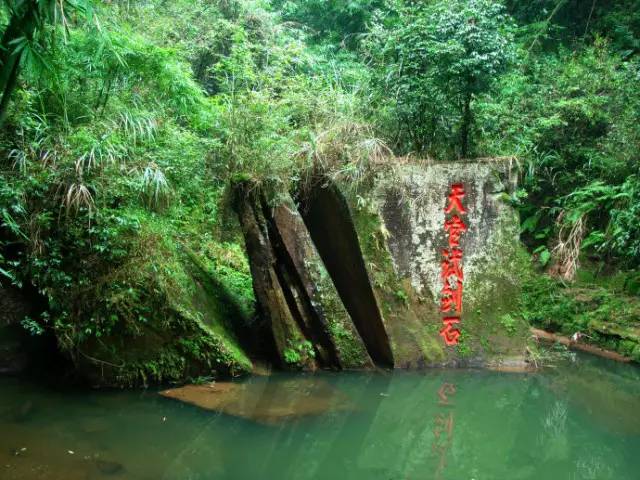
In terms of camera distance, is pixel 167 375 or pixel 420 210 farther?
pixel 420 210

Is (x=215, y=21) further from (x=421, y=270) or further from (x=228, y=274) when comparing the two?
(x=421, y=270)

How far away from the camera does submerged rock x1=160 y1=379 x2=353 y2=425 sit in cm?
479

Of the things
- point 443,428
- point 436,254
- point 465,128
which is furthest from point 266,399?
point 465,128

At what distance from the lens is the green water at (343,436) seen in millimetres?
3781

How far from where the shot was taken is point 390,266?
6.43 m

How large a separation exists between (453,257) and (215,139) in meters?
2.92

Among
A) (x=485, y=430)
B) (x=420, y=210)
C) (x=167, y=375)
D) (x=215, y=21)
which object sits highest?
(x=215, y=21)

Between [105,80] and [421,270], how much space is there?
12.9 ft

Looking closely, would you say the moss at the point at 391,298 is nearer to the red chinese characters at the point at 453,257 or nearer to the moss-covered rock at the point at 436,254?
the moss-covered rock at the point at 436,254

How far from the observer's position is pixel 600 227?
9.27 metres

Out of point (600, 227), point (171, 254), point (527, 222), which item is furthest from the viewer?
point (527, 222)

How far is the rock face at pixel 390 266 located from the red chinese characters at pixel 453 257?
0.08 feet

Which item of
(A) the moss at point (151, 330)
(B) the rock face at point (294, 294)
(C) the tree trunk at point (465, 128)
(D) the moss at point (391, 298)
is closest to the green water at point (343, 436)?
(A) the moss at point (151, 330)

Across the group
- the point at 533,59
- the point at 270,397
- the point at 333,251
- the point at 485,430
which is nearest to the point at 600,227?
the point at 533,59
